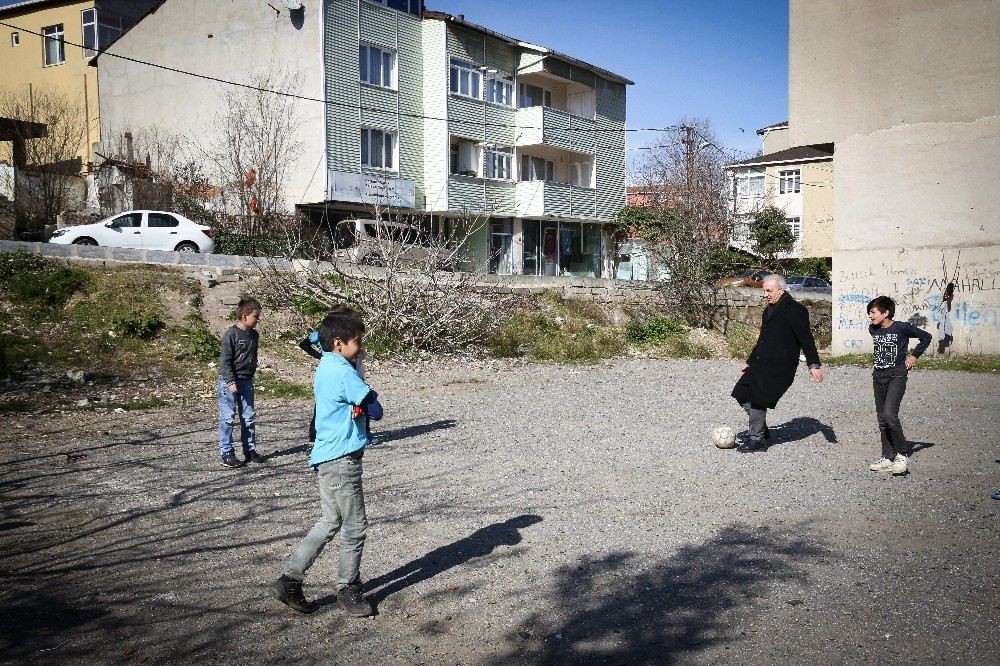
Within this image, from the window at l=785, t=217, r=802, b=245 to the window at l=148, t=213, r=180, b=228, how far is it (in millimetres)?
37669

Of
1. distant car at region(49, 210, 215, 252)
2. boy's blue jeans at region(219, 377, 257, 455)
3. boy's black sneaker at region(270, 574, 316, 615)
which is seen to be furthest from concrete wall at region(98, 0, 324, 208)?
boy's black sneaker at region(270, 574, 316, 615)

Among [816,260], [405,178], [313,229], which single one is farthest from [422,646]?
[816,260]

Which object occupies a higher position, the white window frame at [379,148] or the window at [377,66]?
the window at [377,66]

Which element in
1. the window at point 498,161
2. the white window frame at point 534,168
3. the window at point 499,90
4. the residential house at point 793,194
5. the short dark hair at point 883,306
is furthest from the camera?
the residential house at point 793,194

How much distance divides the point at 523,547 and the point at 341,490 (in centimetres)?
170

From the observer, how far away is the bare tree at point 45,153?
1089 inches

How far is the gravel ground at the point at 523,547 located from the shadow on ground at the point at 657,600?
0.02m

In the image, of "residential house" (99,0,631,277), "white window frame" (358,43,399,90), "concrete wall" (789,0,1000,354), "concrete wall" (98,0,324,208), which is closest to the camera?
"concrete wall" (789,0,1000,354)

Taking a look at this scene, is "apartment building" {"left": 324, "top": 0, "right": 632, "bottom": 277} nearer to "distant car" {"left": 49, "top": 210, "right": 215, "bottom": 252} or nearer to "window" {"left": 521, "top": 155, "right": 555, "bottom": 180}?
"window" {"left": 521, "top": 155, "right": 555, "bottom": 180}

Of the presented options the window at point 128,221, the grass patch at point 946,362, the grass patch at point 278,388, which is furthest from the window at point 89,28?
the grass patch at point 946,362

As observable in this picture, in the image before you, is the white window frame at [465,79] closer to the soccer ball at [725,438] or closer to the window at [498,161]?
the window at [498,161]

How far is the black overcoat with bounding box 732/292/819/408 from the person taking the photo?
28.3ft

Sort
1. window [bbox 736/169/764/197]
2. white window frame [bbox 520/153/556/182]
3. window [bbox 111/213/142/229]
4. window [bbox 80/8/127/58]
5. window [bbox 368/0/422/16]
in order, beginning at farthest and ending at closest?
window [bbox 736/169/764/197]
white window frame [bbox 520/153/556/182]
window [bbox 80/8/127/58]
window [bbox 368/0/422/16]
window [bbox 111/213/142/229]

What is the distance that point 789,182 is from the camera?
5119cm
